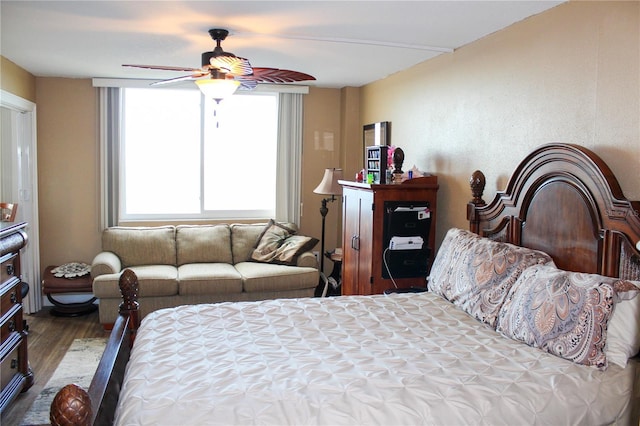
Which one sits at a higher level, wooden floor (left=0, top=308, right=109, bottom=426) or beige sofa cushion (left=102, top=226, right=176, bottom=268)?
beige sofa cushion (left=102, top=226, right=176, bottom=268)

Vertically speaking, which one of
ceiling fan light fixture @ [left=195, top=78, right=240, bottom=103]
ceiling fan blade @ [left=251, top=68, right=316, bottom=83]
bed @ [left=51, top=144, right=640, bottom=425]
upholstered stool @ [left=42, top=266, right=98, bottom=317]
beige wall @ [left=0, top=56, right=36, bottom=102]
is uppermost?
beige wall @ [left=0, top=56, right=36, bottom=102]

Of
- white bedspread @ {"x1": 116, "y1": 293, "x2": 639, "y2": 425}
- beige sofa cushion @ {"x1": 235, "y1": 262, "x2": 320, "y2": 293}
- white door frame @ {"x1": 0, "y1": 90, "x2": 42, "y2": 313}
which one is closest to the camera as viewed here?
white bedspread @ {"x1": 116, "y1": 293, "x2": 639, "y2": 425}

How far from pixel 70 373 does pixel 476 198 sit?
3.09 m

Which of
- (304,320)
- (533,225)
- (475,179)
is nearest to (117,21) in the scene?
(304,320)

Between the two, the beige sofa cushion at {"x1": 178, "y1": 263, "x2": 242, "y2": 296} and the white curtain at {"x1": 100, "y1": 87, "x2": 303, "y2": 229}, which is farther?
the white curtain at {"x1": 100, "y1": 87, "x2": 303, "y2": 229}

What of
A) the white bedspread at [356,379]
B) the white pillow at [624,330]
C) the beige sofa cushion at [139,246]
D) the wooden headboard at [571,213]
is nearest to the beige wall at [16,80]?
the beige sofa cushion at [139,246]

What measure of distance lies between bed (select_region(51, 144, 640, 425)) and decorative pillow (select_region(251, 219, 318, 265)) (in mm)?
2223

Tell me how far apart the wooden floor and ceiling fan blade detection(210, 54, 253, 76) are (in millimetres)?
Answer: 2399

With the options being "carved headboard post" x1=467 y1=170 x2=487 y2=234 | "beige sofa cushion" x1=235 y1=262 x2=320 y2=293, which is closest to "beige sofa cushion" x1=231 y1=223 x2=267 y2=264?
"beige sofa cushion" x1=235 y1=262 x2=320 y2=293

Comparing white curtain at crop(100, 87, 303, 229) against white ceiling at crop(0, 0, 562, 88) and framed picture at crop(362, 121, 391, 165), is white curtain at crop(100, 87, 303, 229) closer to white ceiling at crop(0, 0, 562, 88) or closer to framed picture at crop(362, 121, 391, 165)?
framed picture at crop(362, 121, 391, 165)

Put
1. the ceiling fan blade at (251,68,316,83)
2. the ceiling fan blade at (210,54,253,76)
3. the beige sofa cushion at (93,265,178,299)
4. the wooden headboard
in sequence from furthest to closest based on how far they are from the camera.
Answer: the beige sofa cushion at (93,265,178,299) → the ceiling fan blade at (251,68,316,83) → the ceiling fan blade at (210,54,253,76) → the wooden headboard

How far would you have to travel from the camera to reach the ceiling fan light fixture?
3338 mm

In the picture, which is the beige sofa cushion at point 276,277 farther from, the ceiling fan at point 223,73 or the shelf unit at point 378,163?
the ceiling fan at point 223,73

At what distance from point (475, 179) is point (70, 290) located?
12.6 feet
